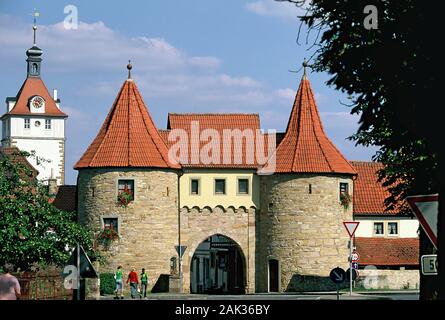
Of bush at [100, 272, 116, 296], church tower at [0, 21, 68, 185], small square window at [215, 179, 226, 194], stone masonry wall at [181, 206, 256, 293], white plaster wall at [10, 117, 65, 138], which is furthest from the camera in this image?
white plaster wall at [10, 117, 65, 138]

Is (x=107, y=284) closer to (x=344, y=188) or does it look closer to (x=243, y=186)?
(x=243, y=186)

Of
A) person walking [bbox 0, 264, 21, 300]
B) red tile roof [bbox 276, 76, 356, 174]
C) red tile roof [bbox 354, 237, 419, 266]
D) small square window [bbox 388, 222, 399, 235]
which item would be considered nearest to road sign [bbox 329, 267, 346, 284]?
person walking [bbox 0, 264, 21, 300]

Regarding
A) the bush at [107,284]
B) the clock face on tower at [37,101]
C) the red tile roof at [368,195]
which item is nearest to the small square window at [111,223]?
the bush at [107,284]

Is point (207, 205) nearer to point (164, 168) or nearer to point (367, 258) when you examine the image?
point (164, 168)

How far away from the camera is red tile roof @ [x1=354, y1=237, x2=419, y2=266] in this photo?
5769cm

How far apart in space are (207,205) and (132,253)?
17.8 ft

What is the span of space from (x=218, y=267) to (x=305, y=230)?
979 cm

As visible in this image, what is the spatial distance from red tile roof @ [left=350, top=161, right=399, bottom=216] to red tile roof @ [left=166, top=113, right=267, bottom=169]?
8.48 metres

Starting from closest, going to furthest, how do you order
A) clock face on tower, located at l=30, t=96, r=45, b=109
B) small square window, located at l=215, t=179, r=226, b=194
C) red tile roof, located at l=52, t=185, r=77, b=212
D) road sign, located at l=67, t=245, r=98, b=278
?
road sign, located at l=67, t=245, r=98, b=278 → small square window, located at l=215, t=179, r=226, b=194 → red tile roof, located at l=52, t=185, r=77, b=212 → clock face on tower, located at l=30, t=96, r=45, b=109

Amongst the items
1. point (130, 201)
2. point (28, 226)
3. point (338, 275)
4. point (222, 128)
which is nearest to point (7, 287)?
point (338, 275)

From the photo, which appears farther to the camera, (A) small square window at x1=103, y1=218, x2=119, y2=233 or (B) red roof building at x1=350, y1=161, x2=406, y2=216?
(B) red roof building at x1=350, y1=161, x2=406, y2=216

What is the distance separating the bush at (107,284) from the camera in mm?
49750

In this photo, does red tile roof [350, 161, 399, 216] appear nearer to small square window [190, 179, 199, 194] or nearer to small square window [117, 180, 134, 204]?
small square window [190, 179, 199, 194]

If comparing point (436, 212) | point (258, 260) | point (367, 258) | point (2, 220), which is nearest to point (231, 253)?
point (258, 260)
